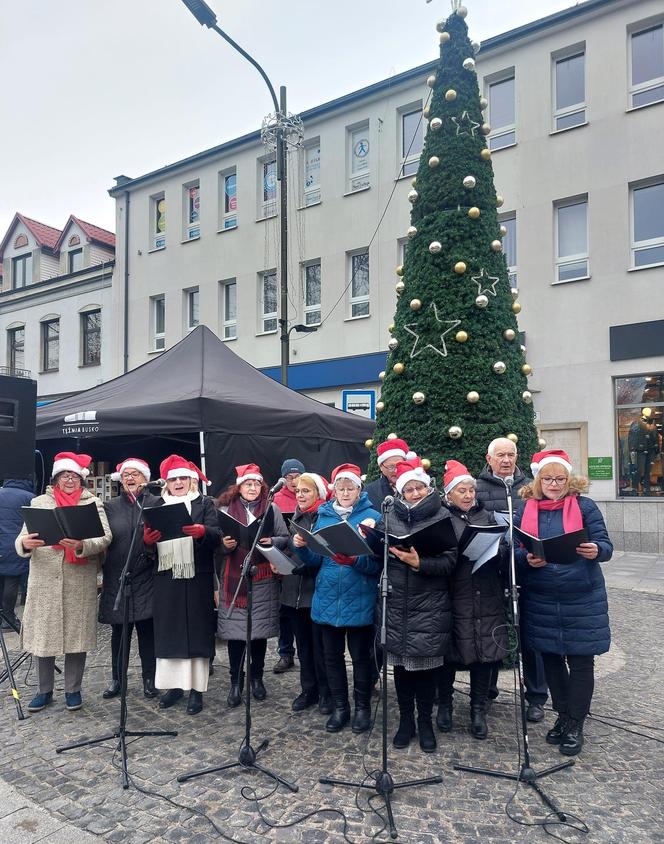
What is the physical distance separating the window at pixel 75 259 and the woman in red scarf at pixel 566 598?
24.0m

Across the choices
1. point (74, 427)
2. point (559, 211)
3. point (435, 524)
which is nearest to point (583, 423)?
point (559, 211)

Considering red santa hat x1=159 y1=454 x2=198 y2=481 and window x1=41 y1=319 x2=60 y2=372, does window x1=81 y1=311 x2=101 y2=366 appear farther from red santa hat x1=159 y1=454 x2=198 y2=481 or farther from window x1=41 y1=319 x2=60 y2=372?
red santa hat x1=159 y1=454 x2=198 y2=481

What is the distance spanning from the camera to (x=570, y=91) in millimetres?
14609

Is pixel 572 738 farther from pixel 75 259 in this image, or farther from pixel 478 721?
pixel 75 259

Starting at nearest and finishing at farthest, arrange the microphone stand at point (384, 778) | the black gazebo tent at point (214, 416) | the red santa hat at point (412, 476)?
the microphone stand at point (384, 778) < the red santa hat at point (412, 476) < the black gazebo tent at point (214, 416)

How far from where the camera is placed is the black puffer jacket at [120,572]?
5.06 m

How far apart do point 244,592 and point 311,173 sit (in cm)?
1611

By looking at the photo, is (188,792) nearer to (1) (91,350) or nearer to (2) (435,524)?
(2) (435,524)

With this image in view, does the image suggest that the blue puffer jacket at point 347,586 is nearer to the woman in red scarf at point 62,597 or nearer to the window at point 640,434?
the woman in red scarf at point 62,597

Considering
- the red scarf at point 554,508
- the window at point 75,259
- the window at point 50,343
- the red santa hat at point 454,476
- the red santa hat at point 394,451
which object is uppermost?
the window at point 75,259

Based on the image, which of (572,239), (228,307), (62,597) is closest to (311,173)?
(228,307)

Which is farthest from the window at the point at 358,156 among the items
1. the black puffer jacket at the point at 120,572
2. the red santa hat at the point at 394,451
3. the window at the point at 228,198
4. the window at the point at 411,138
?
the black puffer jacket at the point at 120,572

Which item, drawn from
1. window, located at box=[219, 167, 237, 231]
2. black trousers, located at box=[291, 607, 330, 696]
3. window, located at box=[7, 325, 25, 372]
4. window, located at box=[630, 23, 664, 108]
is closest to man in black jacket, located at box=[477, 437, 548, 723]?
black trousers, located at box=[291, 607, 330, 696]

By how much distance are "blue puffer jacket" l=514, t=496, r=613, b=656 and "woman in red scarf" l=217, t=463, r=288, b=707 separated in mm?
1845
